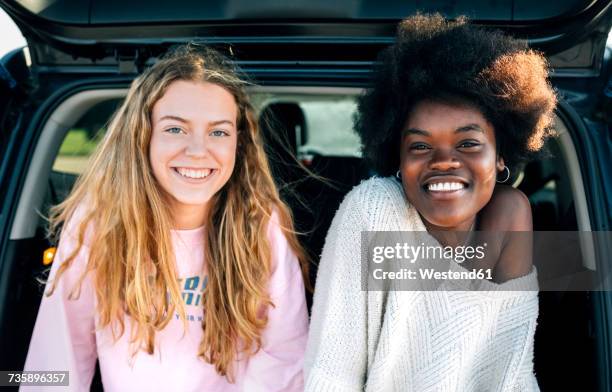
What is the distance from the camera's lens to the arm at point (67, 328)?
5.37 ft

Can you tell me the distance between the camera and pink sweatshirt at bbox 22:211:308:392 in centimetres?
164

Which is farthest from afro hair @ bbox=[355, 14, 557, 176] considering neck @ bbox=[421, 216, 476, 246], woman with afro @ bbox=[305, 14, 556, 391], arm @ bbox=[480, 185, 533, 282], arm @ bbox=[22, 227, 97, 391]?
arm @ bbox=[22, 227, 97, 391]

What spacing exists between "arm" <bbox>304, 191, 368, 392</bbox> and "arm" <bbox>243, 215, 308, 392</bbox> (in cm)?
21

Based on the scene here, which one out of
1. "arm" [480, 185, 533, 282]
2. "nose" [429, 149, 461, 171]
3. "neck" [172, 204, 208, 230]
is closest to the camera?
"nose" [429, 149, 461, 171]

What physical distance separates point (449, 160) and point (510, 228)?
290 millimetres

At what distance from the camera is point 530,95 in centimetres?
149

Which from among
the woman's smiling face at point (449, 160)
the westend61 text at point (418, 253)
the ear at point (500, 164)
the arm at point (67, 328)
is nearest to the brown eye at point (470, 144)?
the woman's smiling face at point (449, 160)

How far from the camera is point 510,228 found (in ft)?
5.17

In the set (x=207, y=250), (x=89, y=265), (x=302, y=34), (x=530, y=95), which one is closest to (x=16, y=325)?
(x=89, y=265)

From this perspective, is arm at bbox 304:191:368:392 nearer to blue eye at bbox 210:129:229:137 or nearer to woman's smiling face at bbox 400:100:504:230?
woman's smiling face at bbox 400:100:504:230

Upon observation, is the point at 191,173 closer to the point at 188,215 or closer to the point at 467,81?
the point at 188,215

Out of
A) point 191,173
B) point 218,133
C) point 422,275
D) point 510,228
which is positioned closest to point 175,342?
point 191,173

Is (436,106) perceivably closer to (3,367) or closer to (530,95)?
(530,95)

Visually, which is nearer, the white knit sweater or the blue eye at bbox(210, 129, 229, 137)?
the white knit sweater
